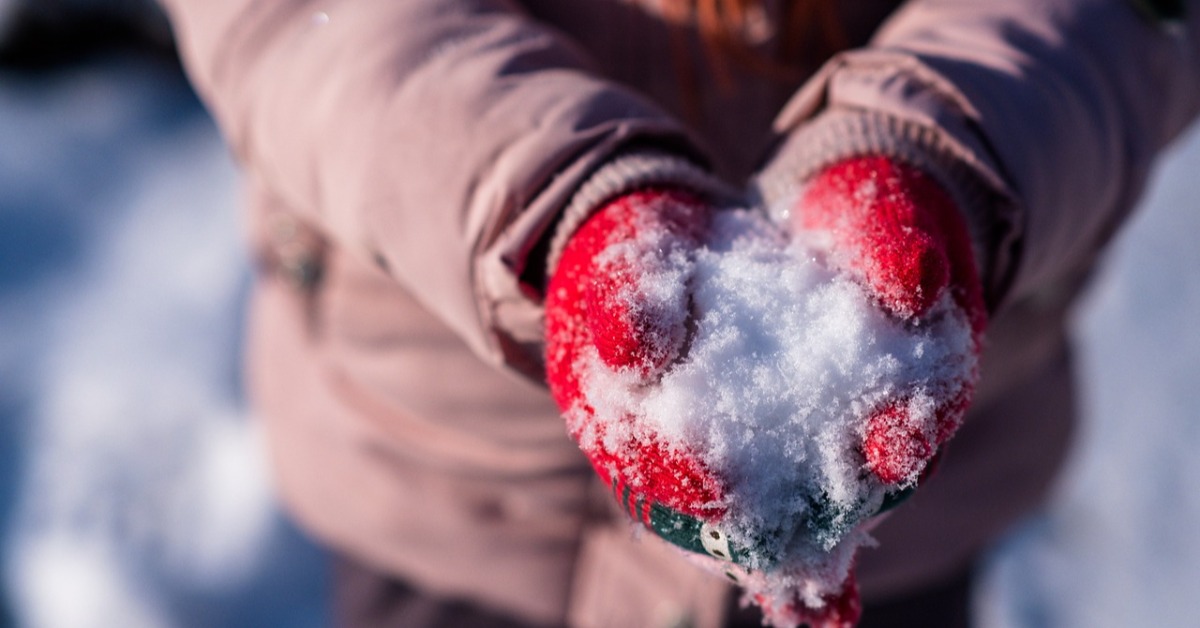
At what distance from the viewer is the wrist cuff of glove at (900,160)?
0.49 m

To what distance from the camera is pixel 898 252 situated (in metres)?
0.42

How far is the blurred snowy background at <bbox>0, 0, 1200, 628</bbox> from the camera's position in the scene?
1.35m

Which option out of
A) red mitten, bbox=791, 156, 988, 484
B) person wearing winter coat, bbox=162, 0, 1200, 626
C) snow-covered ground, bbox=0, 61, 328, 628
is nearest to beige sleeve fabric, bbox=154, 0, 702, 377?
person wearing winter coat, bbox=162, 0, 1200, 626

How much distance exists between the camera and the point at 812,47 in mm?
664

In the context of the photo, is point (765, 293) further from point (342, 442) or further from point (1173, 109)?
point (342, 442)

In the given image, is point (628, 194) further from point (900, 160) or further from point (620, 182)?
point (900, 160)

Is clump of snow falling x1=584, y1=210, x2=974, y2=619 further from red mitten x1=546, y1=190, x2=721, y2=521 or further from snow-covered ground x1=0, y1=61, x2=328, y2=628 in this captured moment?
snow-covered ground x1=0, y1=61, x2=328, y2=628

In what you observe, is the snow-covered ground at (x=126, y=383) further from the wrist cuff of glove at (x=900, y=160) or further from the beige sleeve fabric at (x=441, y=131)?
the wrist cuff of glove at (x=900, y=160)

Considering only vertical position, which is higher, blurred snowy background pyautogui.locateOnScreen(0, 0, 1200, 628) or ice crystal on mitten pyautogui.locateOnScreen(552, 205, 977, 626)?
ice crystal on mitten pyautogui.locateOnScreen(552, 205, 977, 626)

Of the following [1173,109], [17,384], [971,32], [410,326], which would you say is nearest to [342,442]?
[410,326]

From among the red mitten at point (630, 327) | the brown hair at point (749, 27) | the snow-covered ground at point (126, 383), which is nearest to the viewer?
the red mitten at point (630, 327)

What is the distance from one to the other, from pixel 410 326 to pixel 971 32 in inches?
19.6

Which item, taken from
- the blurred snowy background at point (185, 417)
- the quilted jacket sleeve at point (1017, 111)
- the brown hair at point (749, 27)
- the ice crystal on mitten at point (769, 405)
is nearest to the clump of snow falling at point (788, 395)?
the ice crystal on mitten at point (769, 405)

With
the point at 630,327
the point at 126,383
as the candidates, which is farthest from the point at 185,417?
the point at 630,327
